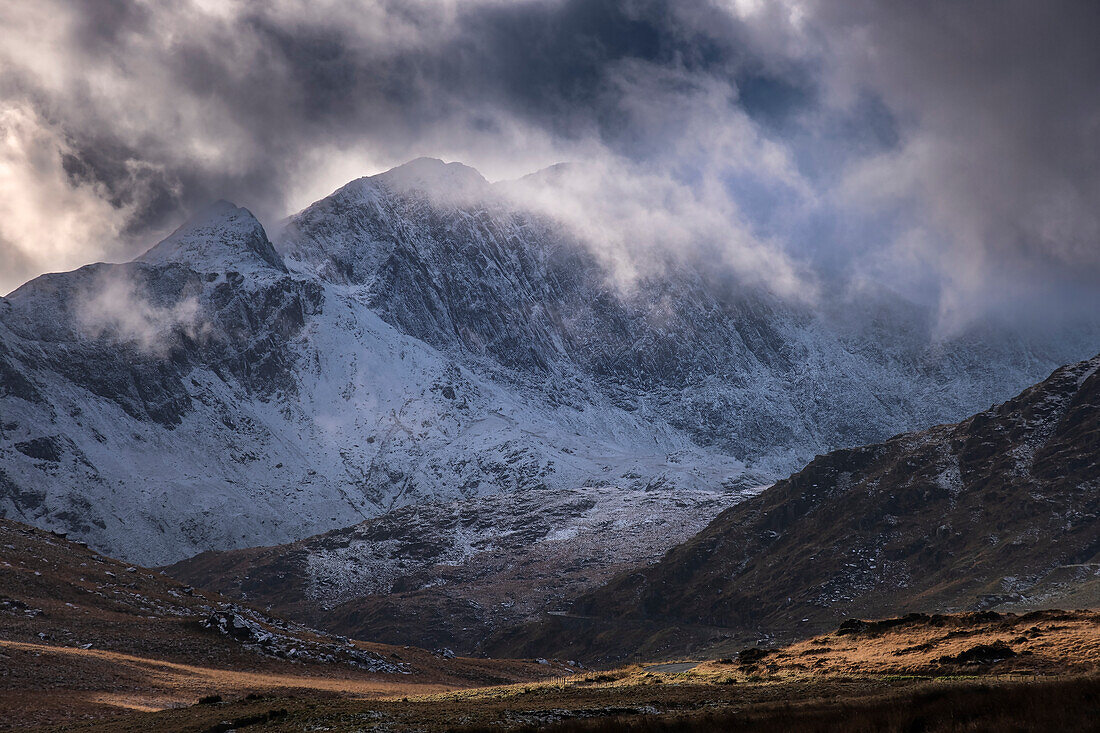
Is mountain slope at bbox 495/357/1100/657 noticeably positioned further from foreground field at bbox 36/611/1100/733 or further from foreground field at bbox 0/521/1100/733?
foreground field at bbox 0/521/1100/733

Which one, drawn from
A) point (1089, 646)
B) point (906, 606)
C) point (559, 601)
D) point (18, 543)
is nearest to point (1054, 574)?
point (906, 606)

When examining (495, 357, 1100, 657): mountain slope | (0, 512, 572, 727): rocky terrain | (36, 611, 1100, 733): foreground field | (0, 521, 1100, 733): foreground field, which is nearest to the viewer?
(36, 611, 1100, 733): foreground field

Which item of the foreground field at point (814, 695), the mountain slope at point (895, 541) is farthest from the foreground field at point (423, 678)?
the mountain slope at point (895, 541)

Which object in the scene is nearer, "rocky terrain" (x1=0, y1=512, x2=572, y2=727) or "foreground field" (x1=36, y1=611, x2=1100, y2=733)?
"foreground field" (x1=36, y1=611, x2=1100, y2=733)

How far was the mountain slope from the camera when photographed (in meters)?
124

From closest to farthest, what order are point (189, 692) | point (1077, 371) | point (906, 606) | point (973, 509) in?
point (189, 692)
point (906, 606)
point (973, 509)
point (1077, 371)

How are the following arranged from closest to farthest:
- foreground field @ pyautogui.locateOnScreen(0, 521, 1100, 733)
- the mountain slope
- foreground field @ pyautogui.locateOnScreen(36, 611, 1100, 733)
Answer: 1. foreground field @ pyautogui.locateOnScreen(36, 611, 1100, 733)
2. foreground field @ pyautogui.locateOnScreen(0, 521, 1100, 733)
3. the mountain slope

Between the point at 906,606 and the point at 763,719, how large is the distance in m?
113

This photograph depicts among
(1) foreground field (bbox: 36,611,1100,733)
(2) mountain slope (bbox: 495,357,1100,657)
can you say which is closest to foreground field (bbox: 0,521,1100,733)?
(1) foreground field (bbox: 36,611,1100,733)

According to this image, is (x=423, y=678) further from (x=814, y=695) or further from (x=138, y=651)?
(x=814, y=695)

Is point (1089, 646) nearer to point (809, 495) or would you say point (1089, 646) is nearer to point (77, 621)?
point (77, 621)

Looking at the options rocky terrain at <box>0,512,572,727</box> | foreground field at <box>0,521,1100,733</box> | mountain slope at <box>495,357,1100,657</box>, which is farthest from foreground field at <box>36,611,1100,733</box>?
mountain slope at <box>495,357,1100,657</box>

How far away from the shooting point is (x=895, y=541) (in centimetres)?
14800

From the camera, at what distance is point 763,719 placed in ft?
73.2
